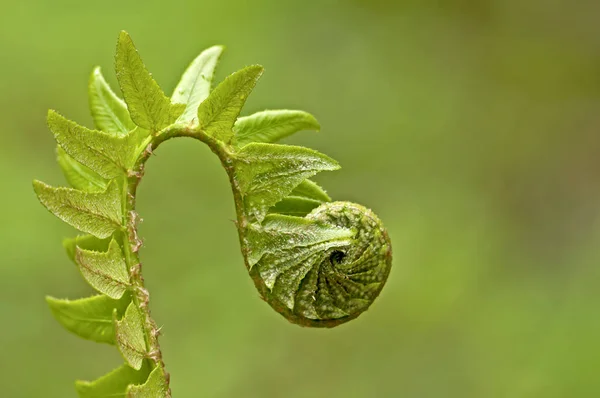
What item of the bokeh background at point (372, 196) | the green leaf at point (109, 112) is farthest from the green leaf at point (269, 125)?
the bokeh background at point (372, 196)

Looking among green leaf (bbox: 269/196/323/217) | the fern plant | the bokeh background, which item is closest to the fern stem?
the fern plant

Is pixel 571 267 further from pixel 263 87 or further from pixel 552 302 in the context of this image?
pixel 263 87

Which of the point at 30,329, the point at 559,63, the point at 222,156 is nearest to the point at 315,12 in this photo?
the point at 559,63

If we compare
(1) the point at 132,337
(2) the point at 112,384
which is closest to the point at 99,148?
(1) the point at 132,337

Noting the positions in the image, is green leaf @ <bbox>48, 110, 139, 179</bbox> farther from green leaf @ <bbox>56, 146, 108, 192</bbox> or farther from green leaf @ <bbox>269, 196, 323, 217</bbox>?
green leaf @ <bbox>269, 196, 323, 217</bbox>

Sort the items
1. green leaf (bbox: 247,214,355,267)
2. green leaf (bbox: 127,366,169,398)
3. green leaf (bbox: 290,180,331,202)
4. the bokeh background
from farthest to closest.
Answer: the bokeh background, green leaf (bbox: 290,180,331,202), green leaf (bbox: 247,214,355,267), green leaf (bbox: 127,366,169,398)

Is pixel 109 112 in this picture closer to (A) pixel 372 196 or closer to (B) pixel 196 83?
(B) pixel 196 83
